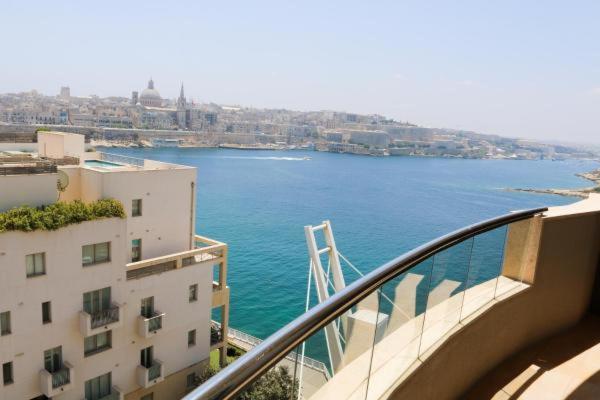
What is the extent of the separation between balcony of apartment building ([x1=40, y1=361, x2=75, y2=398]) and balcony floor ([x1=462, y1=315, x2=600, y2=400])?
28.4ft

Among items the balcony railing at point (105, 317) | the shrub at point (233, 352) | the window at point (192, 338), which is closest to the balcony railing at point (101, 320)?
the balcony railing at point (105, 317)

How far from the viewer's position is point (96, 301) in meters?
9.59

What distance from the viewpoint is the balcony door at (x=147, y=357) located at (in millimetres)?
11016

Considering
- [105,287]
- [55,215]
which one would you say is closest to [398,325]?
[55,215]

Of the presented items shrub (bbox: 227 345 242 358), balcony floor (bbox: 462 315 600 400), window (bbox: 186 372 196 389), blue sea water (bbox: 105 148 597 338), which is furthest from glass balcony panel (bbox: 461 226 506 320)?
blue sea water (bbox: 105 148 597 338)

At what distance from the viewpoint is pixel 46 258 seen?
8523mm

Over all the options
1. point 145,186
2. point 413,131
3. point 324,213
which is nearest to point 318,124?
point 413,131

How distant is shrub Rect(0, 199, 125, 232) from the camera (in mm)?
8141

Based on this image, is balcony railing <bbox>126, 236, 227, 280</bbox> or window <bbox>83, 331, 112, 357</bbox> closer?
window <bbox>83, 331, 112, 357</bbox>

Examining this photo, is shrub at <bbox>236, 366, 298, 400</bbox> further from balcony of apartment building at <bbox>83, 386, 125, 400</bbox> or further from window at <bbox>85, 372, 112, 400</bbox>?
balcony of apartment building at <bbox>83, 386, 125, 400</bbox>

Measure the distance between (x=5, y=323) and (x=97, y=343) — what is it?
208cm

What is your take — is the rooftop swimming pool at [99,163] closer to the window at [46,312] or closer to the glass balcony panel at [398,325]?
the window at [46,312]

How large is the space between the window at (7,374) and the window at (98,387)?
1.61 meters

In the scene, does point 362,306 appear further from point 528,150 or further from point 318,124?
point 528,150
